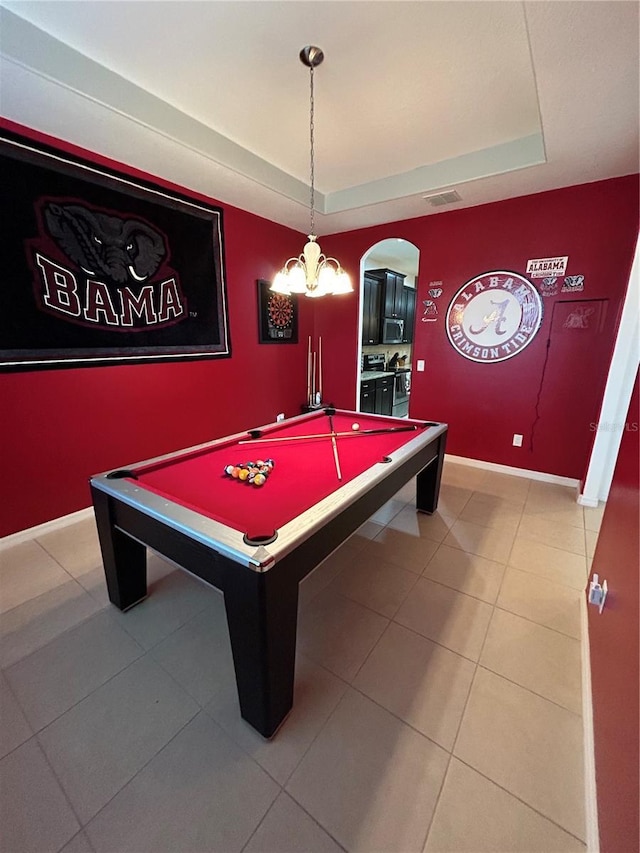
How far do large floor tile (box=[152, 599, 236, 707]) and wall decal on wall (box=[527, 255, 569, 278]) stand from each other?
3718mm

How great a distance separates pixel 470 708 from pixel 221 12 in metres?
3.20

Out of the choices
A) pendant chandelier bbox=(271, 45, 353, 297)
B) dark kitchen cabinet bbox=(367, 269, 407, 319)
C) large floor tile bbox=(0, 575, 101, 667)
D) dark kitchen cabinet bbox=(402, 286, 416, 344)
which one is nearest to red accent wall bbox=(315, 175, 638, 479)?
dark kitchen cabinet bbox=(367, 269, 407, 319)

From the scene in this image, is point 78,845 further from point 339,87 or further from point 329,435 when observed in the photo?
point 339,87

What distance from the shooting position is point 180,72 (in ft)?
6.31

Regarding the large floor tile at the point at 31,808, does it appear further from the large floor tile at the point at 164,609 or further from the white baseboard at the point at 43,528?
the white baseboard at the point at 43,528

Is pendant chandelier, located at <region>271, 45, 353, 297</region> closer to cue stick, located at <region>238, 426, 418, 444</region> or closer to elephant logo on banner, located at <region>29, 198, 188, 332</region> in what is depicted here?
cue stick, located at <region>238, 426, 418, 444</region>

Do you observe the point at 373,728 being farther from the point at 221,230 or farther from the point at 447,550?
the point at 221,230

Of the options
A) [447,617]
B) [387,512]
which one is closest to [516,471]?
[387,512]

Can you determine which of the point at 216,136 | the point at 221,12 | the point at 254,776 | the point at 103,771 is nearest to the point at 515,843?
the point at 254,776

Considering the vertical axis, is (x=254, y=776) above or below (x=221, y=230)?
below

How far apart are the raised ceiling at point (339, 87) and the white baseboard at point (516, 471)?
255cm

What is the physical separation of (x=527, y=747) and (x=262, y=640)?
1028mm

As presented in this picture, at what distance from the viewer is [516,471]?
3520mm

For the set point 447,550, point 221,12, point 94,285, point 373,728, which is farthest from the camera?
point 94,285
